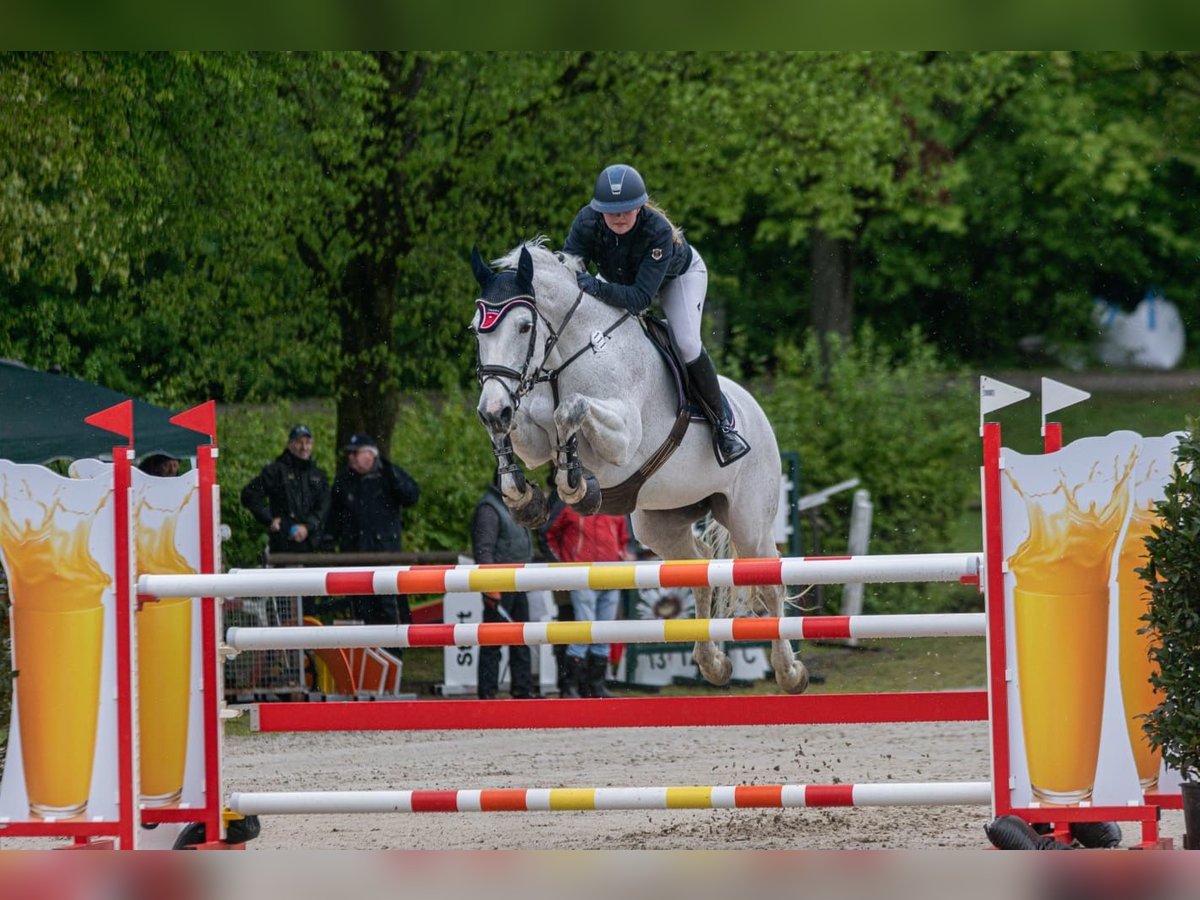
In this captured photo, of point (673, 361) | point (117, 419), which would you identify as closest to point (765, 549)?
point (673, 361)

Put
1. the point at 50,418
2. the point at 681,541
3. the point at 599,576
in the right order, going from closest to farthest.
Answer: the point at 599,576, the point at 681,541, the point at 50,418

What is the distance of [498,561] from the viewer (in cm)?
956

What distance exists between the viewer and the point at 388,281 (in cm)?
1185

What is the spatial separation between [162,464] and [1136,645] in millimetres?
6201

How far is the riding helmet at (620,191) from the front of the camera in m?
5.20

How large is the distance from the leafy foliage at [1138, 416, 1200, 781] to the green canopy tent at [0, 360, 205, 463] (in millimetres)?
5832

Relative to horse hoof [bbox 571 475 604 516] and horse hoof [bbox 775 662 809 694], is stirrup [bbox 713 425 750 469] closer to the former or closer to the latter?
horse hoof [bbox 571 475 604 516]

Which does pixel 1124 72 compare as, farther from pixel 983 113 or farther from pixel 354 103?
pixel 354 103

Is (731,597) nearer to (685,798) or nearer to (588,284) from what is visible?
(588,284)

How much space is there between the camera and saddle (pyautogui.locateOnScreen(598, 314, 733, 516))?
5496 millimetres

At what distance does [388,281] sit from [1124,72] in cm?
1294

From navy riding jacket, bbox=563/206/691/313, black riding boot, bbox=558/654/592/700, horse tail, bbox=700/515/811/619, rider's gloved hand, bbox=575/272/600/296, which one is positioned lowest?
black riding boot, bbox=558/654/592/700

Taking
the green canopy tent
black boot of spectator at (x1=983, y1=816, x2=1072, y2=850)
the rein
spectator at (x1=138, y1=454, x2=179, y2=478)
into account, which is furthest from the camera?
spectator at (x1=138, y1=454, x2=179, y2=478)

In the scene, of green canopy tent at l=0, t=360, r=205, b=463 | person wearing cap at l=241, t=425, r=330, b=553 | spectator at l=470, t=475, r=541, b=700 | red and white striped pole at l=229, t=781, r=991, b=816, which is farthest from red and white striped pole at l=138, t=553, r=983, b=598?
person wearing cap at l=241, t=425, r=330, b=553
